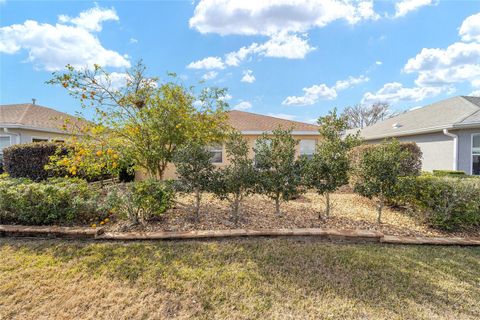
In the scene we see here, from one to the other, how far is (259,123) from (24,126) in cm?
1148

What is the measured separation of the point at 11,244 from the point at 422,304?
19.5 feet

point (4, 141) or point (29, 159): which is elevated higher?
point (4, 141)

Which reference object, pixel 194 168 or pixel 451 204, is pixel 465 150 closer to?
pixel 451 204

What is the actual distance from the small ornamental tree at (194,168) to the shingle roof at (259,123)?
23.6 feet

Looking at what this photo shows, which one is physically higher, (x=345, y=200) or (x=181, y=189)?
(x=181, y=189)

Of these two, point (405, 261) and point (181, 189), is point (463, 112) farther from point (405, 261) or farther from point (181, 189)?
point (181, 189)

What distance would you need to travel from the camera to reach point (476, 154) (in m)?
10.1

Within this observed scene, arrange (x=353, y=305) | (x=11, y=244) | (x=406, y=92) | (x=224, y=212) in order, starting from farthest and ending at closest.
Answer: (x=406, y=92) → (x=224, y=212) → (x=11, y=244) → (x=353, y=305)

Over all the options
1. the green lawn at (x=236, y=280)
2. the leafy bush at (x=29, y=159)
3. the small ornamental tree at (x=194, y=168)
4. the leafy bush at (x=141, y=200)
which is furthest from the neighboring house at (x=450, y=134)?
the leafy bush at (x=29, y=159)

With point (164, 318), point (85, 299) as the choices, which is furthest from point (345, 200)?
point (85, 299)

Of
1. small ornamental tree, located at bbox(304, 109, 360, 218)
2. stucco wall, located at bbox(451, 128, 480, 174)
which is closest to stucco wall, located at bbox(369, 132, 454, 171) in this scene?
stucco wall, located at bbox(451, 128, 480, 174)

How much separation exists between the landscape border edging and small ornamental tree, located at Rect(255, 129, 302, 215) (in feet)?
3.00

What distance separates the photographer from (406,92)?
25766 millimetres

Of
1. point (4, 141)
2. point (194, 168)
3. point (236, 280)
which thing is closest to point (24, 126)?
point (4, 141)
